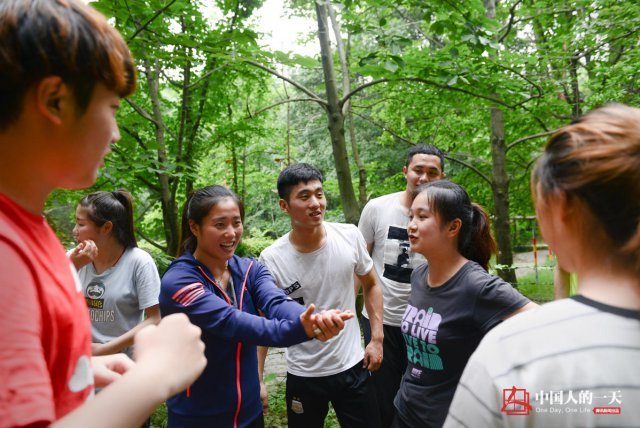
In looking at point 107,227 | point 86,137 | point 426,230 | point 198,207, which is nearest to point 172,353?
point 86,137

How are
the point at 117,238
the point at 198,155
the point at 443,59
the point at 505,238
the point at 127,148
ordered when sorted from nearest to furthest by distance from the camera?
the point at 117,238 < the point at 443,59 < the point at 127,148 < the point at 198,155 < the point at 505,238

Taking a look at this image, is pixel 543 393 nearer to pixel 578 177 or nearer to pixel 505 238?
pixel 578 177

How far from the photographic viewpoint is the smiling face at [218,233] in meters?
2.24

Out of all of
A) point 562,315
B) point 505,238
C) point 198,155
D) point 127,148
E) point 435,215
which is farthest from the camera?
point 505,238

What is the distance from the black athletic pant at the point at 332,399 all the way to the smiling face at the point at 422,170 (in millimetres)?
1547

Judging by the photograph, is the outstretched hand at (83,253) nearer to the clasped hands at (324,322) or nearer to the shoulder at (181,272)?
the shoulder at (181,272)

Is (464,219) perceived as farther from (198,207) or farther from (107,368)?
(107,368)

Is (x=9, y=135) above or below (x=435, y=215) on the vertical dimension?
above

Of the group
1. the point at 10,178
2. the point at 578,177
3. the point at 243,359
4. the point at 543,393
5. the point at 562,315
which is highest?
the point at 10,178

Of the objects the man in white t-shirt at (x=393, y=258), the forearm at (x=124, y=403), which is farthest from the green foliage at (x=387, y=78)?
the forearm at (x=124, y=403)

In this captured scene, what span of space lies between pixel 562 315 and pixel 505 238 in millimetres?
6587

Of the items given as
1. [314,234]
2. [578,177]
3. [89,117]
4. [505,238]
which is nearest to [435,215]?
[314,234]

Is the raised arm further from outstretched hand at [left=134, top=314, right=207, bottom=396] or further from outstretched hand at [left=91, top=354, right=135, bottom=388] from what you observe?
outstretched hand at [left=134, top=314, right=207, bottom=396]

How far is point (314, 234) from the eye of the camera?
2.93m
